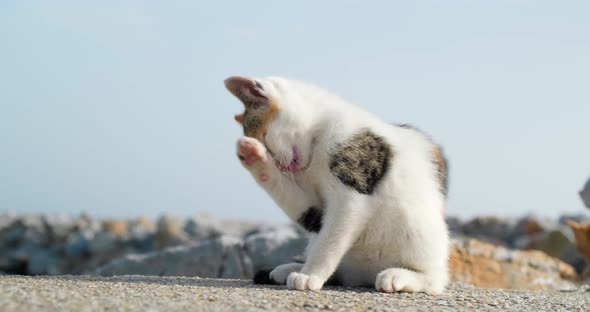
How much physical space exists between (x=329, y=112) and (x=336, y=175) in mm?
438

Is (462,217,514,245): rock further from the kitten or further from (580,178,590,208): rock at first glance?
the kitten

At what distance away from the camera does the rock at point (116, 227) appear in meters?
12.9

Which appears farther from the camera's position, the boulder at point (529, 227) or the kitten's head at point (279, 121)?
the boulder at point (529, 227)

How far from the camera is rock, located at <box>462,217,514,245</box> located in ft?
47.4

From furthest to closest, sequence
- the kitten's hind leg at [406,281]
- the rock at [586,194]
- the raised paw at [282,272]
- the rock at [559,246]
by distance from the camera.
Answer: the rock at [559,246] < the rock at [586,194] < the raised paw at [282,272] < the kitten's hind leg at [406,281]

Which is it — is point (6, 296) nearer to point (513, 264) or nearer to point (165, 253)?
point (165, 253)

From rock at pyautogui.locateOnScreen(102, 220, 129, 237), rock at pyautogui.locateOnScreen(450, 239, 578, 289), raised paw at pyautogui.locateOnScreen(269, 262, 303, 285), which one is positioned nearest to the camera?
raised paw at pyautogui.locateOnScreen(269, 262, 303, 285)

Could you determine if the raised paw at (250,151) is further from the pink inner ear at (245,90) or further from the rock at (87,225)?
the rock at (87,225)

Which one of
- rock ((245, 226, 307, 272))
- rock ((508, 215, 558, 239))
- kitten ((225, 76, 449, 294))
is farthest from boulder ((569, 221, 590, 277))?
rock ((508, 215, 558, 239))

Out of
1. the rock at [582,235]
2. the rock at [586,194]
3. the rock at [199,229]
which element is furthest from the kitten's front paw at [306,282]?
the rock at [199,229]

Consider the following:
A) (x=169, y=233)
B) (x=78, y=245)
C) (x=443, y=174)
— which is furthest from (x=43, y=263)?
(x=443, y=174)

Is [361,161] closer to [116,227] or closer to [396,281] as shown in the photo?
[396,281]

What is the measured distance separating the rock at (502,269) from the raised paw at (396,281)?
8.62 feet

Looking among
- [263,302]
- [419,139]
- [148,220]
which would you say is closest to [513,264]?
[419,139]
